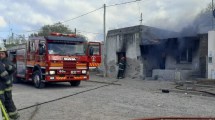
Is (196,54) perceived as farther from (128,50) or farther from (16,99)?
(16,99)

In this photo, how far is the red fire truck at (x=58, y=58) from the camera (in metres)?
16.6

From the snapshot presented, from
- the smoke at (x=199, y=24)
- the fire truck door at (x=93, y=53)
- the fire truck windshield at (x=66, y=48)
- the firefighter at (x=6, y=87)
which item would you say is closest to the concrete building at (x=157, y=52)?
the smoke at (x=199, y=24)

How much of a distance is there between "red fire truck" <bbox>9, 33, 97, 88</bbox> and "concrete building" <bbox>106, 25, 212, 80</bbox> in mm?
6314

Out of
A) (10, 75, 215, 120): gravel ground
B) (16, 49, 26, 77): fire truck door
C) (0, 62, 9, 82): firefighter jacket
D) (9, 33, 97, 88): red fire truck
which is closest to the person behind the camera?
(0, 62, 9, 82): firefighter jacket

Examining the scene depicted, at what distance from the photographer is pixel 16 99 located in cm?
1316

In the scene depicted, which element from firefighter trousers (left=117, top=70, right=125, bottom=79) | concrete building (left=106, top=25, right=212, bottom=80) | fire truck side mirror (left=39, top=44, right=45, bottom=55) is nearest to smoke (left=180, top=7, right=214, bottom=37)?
concrete building (left=106, top=25, right=212, bottom=80)

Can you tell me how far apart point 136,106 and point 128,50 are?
598 inches

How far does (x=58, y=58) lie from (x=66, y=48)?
783 millimetres

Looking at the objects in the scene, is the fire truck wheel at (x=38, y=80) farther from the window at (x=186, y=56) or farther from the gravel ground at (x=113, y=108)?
the window at (x=186, y=56)

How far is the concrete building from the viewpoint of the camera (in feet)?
69.3

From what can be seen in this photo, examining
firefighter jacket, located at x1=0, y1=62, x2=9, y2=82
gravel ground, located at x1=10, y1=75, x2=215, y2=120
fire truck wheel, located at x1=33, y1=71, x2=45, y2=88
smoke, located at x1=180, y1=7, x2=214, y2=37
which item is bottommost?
gravel ground, located at x1=10, y1=75, x2=215, y2=120

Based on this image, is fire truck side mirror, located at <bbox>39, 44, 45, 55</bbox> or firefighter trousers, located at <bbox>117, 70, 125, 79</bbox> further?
firefighter trousers, located at <bbox>117, 70, 125, 79</bbox>

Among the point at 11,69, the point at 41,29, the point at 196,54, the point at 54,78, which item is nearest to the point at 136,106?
the point at 11,69

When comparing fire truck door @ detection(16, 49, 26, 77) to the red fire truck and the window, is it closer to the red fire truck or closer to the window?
the red fire truck
